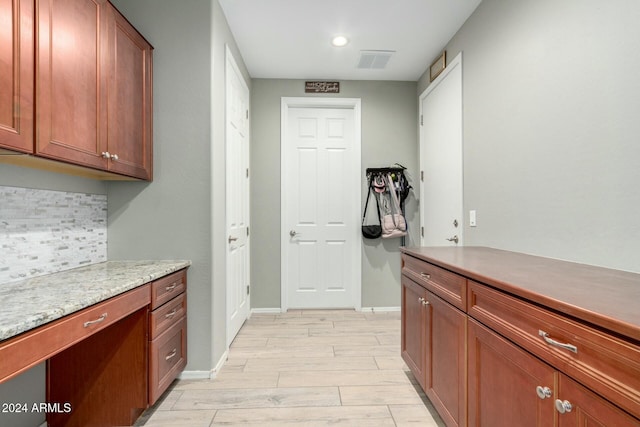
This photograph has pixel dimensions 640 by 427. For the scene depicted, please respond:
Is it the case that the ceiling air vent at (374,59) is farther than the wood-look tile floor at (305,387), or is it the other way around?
the ceiling air vent at (374,59)

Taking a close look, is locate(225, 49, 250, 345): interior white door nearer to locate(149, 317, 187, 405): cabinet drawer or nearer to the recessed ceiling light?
locate(149, 317, 187, 405): cabinet drawer

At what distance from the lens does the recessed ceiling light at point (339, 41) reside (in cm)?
276

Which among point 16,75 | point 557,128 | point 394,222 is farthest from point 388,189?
point 16,75

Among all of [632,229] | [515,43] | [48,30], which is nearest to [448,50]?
[515,43]

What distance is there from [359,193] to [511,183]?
1.81 m

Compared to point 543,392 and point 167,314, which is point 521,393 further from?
point 167,314

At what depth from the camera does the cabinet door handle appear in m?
0.88

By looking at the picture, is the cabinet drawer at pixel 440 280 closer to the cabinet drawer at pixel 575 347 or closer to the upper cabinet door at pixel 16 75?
the cabinet drawer at pixel 575 347

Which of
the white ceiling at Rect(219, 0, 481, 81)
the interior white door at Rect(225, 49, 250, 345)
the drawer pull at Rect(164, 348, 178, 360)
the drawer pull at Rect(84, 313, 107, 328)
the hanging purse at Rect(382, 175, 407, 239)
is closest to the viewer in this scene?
the drawer pull at Rect(84, 313, 107, 328)

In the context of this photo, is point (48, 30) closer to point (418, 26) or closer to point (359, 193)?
point (418, 26)

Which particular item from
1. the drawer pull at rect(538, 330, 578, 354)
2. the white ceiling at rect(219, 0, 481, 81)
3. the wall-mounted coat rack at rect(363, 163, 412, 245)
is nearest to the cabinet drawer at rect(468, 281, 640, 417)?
the drawer pull at rect(538, 330, 578, 354)

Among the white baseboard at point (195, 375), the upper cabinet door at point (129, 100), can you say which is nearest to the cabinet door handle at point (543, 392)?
the white baseboard at point (195, 375)

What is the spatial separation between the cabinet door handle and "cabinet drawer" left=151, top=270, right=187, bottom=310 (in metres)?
1.74

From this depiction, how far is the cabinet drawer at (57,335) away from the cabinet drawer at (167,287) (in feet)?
0.60
